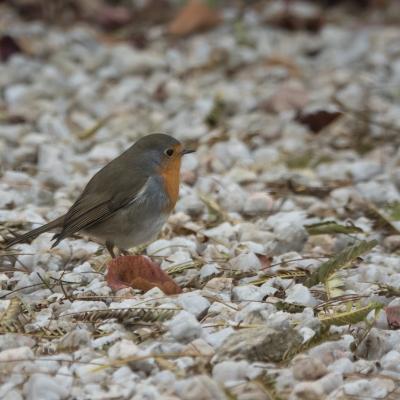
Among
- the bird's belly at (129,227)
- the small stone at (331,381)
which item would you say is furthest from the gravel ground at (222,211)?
the bird's belly at (129,227)

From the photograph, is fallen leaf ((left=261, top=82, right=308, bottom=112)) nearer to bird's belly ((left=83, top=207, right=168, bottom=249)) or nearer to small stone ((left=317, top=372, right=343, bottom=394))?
bird's belly ((left=83, top=207, right=168, bottom=249))

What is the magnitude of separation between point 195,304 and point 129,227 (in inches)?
34.8

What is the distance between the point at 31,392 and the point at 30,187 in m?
2.22

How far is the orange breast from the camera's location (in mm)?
4098

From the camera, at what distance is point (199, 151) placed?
18.1ft

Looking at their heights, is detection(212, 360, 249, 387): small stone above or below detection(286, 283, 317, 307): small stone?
above

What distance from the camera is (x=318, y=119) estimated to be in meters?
5.80

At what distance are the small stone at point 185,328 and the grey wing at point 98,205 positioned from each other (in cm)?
108

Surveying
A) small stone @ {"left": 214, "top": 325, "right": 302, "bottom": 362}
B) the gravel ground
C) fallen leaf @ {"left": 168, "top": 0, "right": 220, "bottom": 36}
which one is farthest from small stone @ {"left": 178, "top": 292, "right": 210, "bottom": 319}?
fallen leaf @ {"left": 168, "top": 0, "right": 220, "bottom": 36}

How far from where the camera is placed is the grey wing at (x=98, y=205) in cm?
391

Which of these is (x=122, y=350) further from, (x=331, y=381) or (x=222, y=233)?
(x=222, y=233)

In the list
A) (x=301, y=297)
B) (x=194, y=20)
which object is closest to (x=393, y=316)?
(x=301, y=297)

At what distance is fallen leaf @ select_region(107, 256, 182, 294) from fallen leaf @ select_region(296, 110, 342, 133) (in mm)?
2564

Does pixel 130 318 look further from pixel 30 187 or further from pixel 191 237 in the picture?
pixel 30 187
